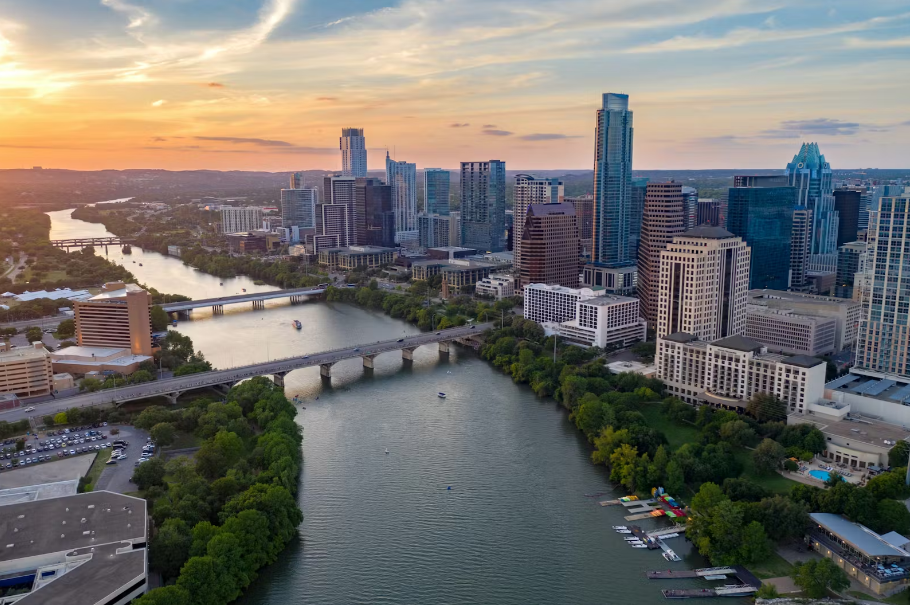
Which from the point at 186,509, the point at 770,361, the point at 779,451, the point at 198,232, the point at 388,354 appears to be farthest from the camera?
the point at 198,232

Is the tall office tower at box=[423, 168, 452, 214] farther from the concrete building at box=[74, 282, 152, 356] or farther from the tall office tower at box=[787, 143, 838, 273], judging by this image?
the concrete building at box=[74, 282, 152, 356]

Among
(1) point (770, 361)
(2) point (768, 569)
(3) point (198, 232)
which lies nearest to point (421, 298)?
(1) point (770, 361)

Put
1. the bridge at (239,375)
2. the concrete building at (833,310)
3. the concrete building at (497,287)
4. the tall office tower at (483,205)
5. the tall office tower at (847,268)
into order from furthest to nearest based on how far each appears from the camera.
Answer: the tall office tower at (483,205) < the concrete building at (497,287) < the tall office tower at (847,268) < the concrete building at (833,310) < the bridge at (239,375)

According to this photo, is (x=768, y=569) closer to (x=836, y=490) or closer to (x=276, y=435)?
(x=836, y=490)

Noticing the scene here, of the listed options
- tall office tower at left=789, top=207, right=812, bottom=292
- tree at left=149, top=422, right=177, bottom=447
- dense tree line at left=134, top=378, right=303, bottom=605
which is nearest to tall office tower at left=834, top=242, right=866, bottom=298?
tall office tower at left=789, top=207, right=812, bottom=292

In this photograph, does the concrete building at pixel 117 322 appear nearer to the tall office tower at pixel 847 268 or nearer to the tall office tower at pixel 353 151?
the tall office tower at pixel 847 268

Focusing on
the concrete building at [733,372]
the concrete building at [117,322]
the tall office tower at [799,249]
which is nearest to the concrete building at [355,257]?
the concrete building at [117,322]

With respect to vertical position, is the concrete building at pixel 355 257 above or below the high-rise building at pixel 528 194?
below
